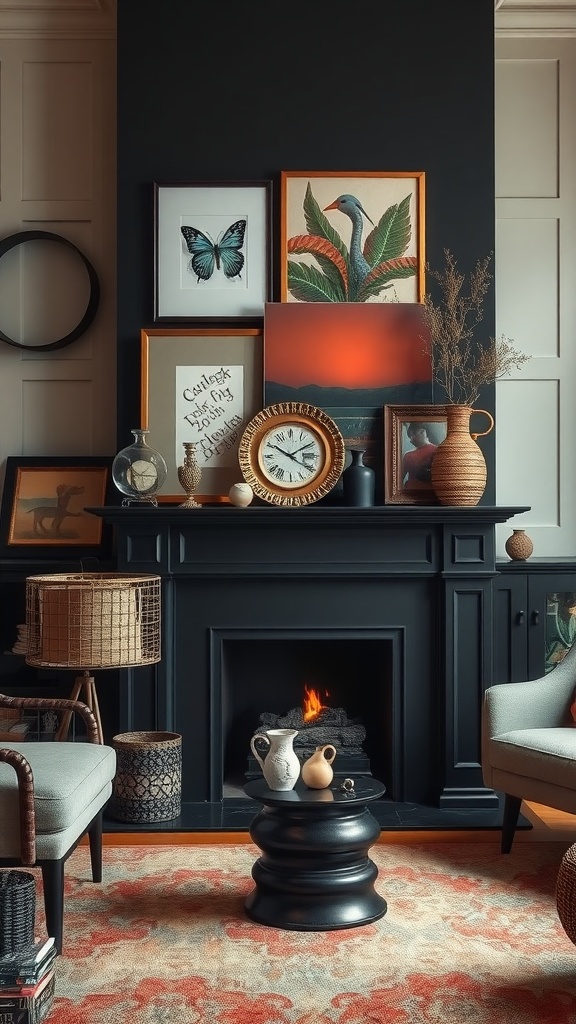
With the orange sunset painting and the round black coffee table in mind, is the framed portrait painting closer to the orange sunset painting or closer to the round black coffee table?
the orange sunset painting

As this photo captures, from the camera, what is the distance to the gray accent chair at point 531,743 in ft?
11.6

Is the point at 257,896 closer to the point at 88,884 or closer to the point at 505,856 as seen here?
the point at 88,884

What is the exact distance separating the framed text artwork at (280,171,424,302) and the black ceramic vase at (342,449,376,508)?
0.75 meters

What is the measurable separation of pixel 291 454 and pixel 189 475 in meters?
A: 0.45

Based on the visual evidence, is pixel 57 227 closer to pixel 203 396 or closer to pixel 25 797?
pixel 203 396

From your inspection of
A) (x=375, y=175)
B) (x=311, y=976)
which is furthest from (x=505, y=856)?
(x=375, y=175)

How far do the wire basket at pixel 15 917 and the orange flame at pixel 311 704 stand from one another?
7.36 ft

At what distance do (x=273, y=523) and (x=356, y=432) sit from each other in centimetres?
59

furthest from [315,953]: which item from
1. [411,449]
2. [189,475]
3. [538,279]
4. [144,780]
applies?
[538,279]

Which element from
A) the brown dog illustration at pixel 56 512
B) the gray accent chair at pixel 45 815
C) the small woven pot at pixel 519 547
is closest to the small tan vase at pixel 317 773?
the gray accent chair at pixel 45 815

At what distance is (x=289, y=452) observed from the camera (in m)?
4.47

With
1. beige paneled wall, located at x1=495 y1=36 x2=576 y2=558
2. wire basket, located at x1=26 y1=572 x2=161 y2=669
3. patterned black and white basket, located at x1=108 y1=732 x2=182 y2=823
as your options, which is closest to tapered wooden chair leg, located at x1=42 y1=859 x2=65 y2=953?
wire basket, located at x1=26 y1=572 x2=161 y2=669

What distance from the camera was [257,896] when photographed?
10.6 feet

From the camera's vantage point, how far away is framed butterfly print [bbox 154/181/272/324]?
4.57 metres
